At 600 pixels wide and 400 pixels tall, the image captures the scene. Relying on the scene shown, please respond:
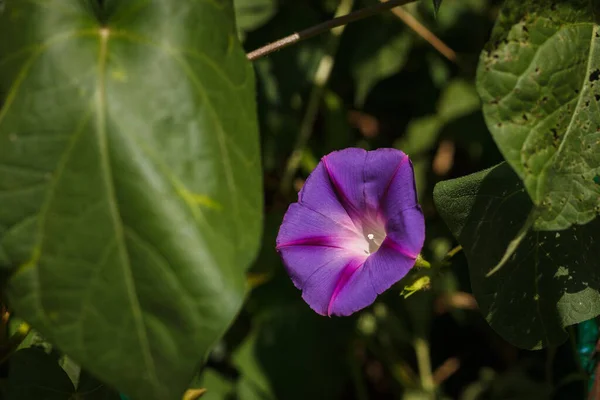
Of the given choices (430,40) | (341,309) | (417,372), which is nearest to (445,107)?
(430,40)

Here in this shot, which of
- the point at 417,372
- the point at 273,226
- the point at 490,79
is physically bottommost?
the point at 417,372

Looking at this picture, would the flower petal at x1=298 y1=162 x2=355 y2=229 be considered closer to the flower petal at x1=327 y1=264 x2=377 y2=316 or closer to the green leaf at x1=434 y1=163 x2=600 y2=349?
the flower petal at x1=327 y1=264 x2=377 y2=316

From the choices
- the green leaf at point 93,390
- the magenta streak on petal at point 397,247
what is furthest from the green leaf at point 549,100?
the green leaf at point 93,390

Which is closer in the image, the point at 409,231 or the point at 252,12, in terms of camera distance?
the point at 409,231

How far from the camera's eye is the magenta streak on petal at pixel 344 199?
1407mm

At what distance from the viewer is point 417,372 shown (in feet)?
8.09

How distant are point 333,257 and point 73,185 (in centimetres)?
62

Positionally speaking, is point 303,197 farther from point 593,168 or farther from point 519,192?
point 593,168

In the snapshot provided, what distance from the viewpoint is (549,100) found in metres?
1.07

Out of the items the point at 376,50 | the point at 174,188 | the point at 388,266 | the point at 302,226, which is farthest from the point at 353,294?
the point at 376,50

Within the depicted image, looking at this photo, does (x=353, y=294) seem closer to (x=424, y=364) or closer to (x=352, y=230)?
(x=352, y=230)

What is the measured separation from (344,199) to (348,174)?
67 millimetres

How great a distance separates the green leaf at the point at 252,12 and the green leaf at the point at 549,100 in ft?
3.67

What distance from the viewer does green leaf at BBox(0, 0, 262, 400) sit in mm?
925
